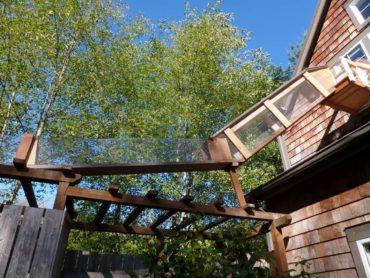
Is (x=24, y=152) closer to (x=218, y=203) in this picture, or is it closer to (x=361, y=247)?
(x=218, y=203)

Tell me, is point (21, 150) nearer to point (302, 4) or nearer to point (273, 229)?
point (273, 229)

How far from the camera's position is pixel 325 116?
7.04 meters

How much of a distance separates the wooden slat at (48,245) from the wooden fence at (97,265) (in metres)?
1.54

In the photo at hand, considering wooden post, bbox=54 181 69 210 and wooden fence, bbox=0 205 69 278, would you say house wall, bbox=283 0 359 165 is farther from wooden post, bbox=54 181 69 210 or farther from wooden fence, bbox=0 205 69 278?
wooden fence, bbox=0 205 69 278

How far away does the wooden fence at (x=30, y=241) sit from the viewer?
3.15 m

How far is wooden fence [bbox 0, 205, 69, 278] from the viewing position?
10.3ft

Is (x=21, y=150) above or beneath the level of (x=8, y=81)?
beneath

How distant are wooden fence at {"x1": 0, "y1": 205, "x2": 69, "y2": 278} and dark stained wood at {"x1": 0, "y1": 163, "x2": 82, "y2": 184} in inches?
15.1

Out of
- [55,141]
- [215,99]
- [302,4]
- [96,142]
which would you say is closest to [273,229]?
[96,142]

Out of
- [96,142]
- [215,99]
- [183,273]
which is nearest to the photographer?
[183,273]

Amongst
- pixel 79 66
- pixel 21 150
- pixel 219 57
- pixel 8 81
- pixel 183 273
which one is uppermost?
pixel 219 57

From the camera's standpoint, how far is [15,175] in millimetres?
3590

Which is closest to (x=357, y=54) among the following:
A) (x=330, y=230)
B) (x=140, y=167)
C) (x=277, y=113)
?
(x=277, y=113)

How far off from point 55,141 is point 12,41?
326 inches
